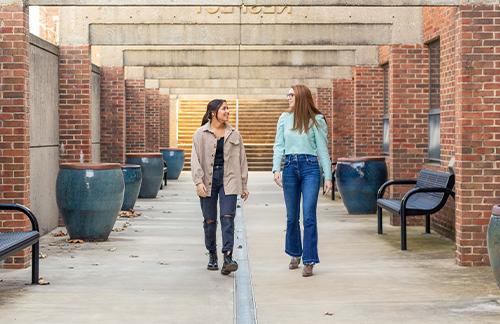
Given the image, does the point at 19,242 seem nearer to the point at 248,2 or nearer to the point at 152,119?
the point at 248,2

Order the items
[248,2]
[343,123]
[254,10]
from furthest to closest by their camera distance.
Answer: [343,123] → [254,10] → [248,2]

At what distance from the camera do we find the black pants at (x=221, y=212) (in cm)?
960

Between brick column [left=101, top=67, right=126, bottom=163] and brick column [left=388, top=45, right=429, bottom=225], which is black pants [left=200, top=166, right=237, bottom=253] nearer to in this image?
brick column [left=388, top=45, right=429, bottom=225]

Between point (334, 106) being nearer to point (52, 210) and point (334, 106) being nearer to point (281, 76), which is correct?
point (281, 76)

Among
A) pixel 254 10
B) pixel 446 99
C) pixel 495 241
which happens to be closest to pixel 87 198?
pixel 254 10

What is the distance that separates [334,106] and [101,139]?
6879 mm

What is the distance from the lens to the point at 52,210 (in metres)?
14.4

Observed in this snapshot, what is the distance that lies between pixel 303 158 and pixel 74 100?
20.5 feet

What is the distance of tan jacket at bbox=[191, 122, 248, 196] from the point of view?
962cm

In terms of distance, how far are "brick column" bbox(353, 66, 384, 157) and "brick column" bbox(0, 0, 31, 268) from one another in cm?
1018

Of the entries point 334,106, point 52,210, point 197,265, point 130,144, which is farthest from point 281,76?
point 197,265

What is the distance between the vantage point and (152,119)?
31.2m

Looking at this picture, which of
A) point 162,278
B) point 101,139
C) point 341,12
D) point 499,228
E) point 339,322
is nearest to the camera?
point 339,322

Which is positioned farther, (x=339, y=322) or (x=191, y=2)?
(x=191, y=2)
